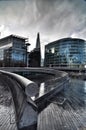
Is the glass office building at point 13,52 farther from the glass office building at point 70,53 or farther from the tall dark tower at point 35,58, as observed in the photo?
the glass office building at point 70,53

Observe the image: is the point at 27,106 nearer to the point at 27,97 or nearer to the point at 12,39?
the point at 27,97

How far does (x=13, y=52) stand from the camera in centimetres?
4438

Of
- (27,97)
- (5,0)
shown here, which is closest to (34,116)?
(27,97)

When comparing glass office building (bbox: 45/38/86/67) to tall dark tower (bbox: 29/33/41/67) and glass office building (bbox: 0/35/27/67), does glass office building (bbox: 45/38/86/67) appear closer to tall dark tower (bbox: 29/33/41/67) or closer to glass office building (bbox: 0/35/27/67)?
tall dark tower (bbox: 29/33/41/67)

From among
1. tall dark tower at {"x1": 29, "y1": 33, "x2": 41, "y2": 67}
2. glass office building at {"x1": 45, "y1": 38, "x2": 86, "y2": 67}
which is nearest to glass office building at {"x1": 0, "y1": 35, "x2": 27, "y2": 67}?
tall dark tower at {"x1": 29, "y1": 33, "x2": 41, "y2": 67}

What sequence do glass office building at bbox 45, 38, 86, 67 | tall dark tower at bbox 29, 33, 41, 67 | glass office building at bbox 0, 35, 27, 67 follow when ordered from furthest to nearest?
glass office building at bbox 45, 38, 86, 67
tall dark tower at bbox 29, 33, 41, 67
glass office building at bbox 0, 35, 27, 67

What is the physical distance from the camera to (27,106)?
175 inches

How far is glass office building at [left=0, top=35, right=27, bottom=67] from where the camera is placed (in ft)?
143

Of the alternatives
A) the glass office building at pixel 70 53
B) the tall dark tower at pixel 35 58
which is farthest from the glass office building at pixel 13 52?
the glass office building at pixel 70 53

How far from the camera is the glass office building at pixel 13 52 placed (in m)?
43.6

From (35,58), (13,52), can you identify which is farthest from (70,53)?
(13,52)

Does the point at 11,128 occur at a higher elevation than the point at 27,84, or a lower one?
lower

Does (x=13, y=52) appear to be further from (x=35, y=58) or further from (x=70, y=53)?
(x=70, y=53)

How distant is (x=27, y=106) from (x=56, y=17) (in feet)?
42.3
